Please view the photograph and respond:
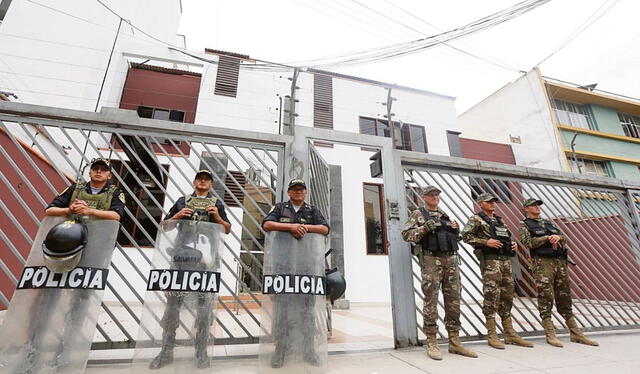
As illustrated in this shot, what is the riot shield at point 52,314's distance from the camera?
1.94 m

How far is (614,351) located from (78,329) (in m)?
5.07

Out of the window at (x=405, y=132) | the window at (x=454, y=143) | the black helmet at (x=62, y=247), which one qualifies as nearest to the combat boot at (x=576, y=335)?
the black helmet at (x=62, y=247)

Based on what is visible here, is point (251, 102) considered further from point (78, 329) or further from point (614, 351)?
point (614, 351)

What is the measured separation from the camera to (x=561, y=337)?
3.89 m

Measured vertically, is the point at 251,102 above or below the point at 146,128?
above

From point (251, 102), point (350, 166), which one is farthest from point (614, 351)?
point (251, 102)

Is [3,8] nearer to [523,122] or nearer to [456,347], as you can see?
[456,347]

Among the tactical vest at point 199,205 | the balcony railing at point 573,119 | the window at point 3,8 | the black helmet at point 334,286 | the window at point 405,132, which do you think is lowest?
the black helmet at point 334,286

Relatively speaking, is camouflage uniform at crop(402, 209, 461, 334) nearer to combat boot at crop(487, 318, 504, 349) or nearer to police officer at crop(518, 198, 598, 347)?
combat boot at crop(487, 318, 504, 349)

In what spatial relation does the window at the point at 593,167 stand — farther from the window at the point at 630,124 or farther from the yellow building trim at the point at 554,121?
the window at the point at 630,124

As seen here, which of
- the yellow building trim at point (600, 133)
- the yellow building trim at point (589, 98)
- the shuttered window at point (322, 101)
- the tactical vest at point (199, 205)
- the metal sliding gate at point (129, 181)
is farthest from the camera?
the yellow building trim at point (589, 98)

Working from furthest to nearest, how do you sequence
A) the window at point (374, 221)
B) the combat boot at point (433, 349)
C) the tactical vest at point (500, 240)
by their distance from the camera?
the window at point (374, 221)
the tactical vest at point (500, 240)
the combat boot at point (433, 349)

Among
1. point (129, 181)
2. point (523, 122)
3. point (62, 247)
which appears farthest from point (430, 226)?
point (523, 122)

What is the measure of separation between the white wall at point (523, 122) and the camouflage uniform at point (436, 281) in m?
11.9
